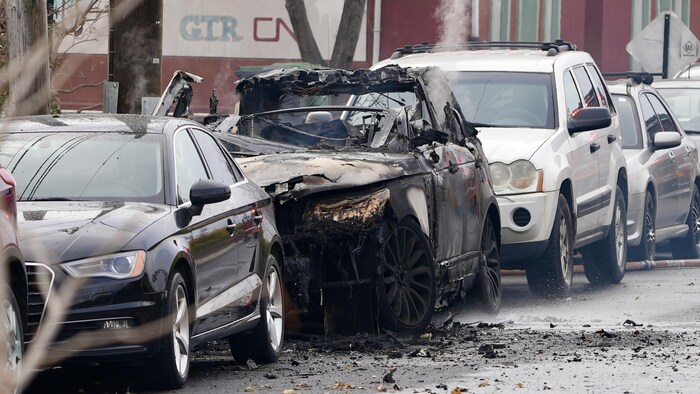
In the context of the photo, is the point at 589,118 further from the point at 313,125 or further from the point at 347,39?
the point at 347,39

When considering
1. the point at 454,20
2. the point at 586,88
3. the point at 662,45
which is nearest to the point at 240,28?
the point at 454,20

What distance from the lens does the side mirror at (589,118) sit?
14.0 meters

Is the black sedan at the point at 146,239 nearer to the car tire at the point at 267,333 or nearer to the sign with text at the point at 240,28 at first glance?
Answer: the car tire at the point at 267,333

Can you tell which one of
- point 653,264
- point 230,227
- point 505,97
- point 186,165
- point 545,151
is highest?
point 505,97

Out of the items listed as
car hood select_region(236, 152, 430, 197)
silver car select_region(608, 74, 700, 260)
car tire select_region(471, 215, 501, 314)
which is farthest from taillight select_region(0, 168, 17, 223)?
silver car select_region(608, 74, 700, 260)

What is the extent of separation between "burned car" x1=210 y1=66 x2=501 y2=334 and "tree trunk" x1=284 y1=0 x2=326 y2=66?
44.1 ft

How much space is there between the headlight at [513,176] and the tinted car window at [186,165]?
15.6 feet

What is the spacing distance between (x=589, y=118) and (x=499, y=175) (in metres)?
1.04

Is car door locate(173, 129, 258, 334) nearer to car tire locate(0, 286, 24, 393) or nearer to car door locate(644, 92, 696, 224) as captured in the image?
car tire locate(0, 286, 24, 393)

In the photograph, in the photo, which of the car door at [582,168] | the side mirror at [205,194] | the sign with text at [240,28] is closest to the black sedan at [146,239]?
Result: the side mirror at [205,194]

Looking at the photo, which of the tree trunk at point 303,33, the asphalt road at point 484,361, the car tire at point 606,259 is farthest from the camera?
the tree trunk at point 303,33

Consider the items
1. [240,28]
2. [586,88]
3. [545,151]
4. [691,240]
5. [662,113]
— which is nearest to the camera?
[545,151]

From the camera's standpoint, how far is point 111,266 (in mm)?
7703

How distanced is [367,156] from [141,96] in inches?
168
